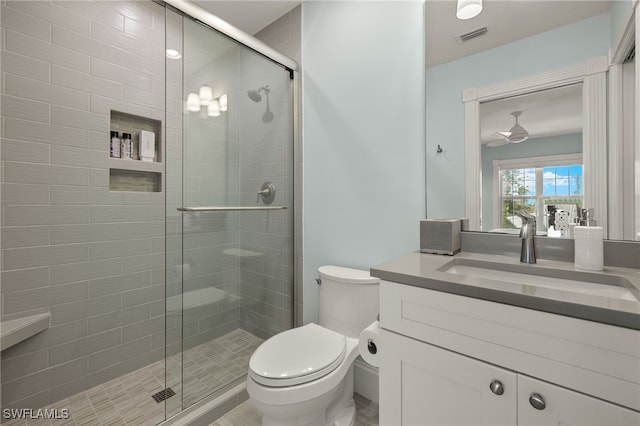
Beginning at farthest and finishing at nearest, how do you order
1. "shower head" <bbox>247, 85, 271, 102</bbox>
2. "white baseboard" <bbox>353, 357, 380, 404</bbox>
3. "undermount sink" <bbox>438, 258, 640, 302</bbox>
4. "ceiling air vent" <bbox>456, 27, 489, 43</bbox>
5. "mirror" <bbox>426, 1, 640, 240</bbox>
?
"shower head" <bbox>247, 85, 271, 102</bbox>
"white baseboard" <bbox>353, 357, 380, 404</bbox>
"ceiling air vent" <bbox>456, 27, 489, 43</bbox>
"mirror" <bbox>426, 1, 640, 240</bbox>
"undermount sink" <bbox>438, 258, 640, 302</bbox>

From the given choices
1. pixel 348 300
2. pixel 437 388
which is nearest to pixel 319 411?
pixel 348 300

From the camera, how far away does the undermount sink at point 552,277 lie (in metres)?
0.82

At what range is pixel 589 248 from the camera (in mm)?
910

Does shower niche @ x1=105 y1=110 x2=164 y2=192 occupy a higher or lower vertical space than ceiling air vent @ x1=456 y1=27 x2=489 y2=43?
lower

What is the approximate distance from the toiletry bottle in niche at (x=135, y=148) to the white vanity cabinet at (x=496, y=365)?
1.85 m

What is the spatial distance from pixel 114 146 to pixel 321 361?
1.77 meters

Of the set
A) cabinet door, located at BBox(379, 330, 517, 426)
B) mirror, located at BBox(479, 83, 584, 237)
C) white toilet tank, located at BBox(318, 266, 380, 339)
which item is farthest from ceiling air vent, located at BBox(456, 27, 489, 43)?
cabinet door, located at BBox(379, 330, 517, 426)

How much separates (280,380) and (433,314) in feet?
2.15

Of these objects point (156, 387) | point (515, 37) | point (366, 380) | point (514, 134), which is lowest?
point (156, 387)

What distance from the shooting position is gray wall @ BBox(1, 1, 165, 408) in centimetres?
143

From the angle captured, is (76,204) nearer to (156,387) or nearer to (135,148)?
(135,148)

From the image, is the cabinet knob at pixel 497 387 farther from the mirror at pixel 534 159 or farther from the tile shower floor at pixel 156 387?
the tile shower floor at pixel 156 387

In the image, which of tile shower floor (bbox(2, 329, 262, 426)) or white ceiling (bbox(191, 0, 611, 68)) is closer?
white ceiling (bbox(191, 0, 611, 68))

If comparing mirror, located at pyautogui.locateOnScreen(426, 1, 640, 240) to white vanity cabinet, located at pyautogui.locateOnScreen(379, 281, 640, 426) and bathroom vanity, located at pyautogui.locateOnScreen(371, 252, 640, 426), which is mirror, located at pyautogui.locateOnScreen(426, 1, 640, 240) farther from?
white vanity cabinet, located at pyautogui.locateOnScreen(379, 281, 640, 426)
